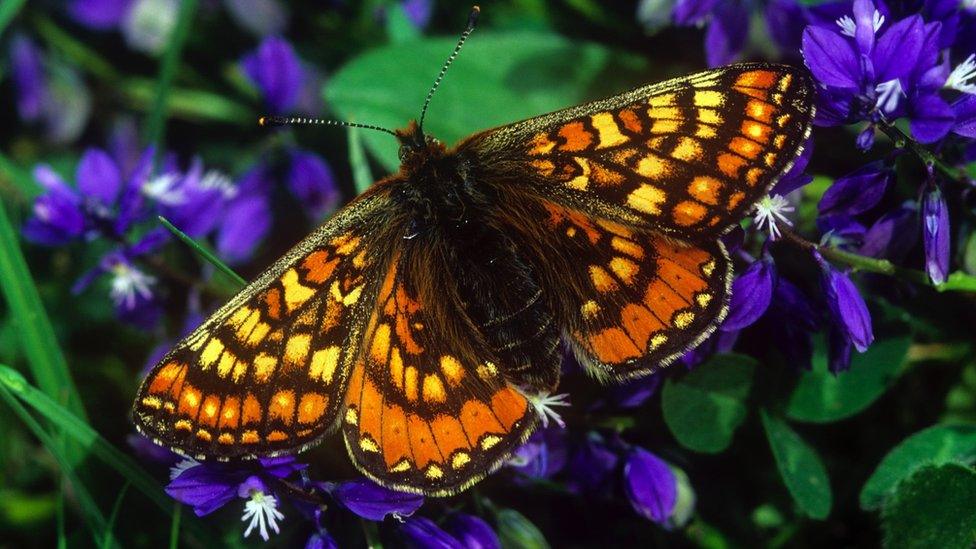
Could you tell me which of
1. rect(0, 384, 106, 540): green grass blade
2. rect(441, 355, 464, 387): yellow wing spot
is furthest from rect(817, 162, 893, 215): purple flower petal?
rect(0, 384, 106, 540): green grass blade

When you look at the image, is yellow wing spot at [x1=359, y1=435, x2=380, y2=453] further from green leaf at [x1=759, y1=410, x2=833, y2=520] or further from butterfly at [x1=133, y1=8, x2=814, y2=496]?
green leaf at [x1=759, y1=410, x2=833, y2=520]

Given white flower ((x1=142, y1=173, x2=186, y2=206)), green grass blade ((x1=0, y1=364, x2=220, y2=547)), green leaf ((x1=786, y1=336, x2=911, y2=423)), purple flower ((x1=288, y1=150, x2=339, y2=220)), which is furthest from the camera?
purple flower ((x1=288, y1=150, x2=339, y2=220))

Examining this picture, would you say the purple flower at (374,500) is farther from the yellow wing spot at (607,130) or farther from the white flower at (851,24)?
the white flower at (851,24)

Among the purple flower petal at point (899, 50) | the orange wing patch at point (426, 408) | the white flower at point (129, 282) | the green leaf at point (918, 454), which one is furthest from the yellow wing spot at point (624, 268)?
the white flower at point (129, 282)

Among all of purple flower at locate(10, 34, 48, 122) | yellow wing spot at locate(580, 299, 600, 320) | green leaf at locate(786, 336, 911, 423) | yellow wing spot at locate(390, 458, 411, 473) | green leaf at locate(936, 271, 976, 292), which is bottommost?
green leaf at locate(786, 336, 911, 423)

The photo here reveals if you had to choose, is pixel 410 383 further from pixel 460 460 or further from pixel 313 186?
pixel 313 186

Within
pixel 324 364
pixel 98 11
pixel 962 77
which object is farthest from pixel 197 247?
pixel 98 11

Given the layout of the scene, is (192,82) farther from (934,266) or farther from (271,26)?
(934,266)
